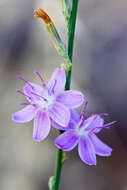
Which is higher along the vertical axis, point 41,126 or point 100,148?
point 41,126

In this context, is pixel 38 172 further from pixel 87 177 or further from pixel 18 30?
pixel 18 30

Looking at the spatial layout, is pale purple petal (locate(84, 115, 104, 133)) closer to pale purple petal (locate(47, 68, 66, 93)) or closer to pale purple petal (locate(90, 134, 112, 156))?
pale purple petal (locate(90, 134, 112, 156))

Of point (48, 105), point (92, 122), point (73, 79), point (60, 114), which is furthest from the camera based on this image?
point (73, 79)

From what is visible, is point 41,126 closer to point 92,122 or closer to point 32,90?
point 32,90

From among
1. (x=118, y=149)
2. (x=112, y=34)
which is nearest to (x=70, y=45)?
(x=118, y=149)

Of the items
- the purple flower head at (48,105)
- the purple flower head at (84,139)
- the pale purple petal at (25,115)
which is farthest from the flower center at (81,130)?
the pale purple petal at (25,115)

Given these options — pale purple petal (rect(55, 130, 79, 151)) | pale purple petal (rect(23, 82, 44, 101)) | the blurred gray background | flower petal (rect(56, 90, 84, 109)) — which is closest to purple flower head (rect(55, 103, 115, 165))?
pale purple petal (rect(55, 130, 79, 151))

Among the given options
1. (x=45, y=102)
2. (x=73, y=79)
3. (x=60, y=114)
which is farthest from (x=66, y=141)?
(x=73, y=79)
